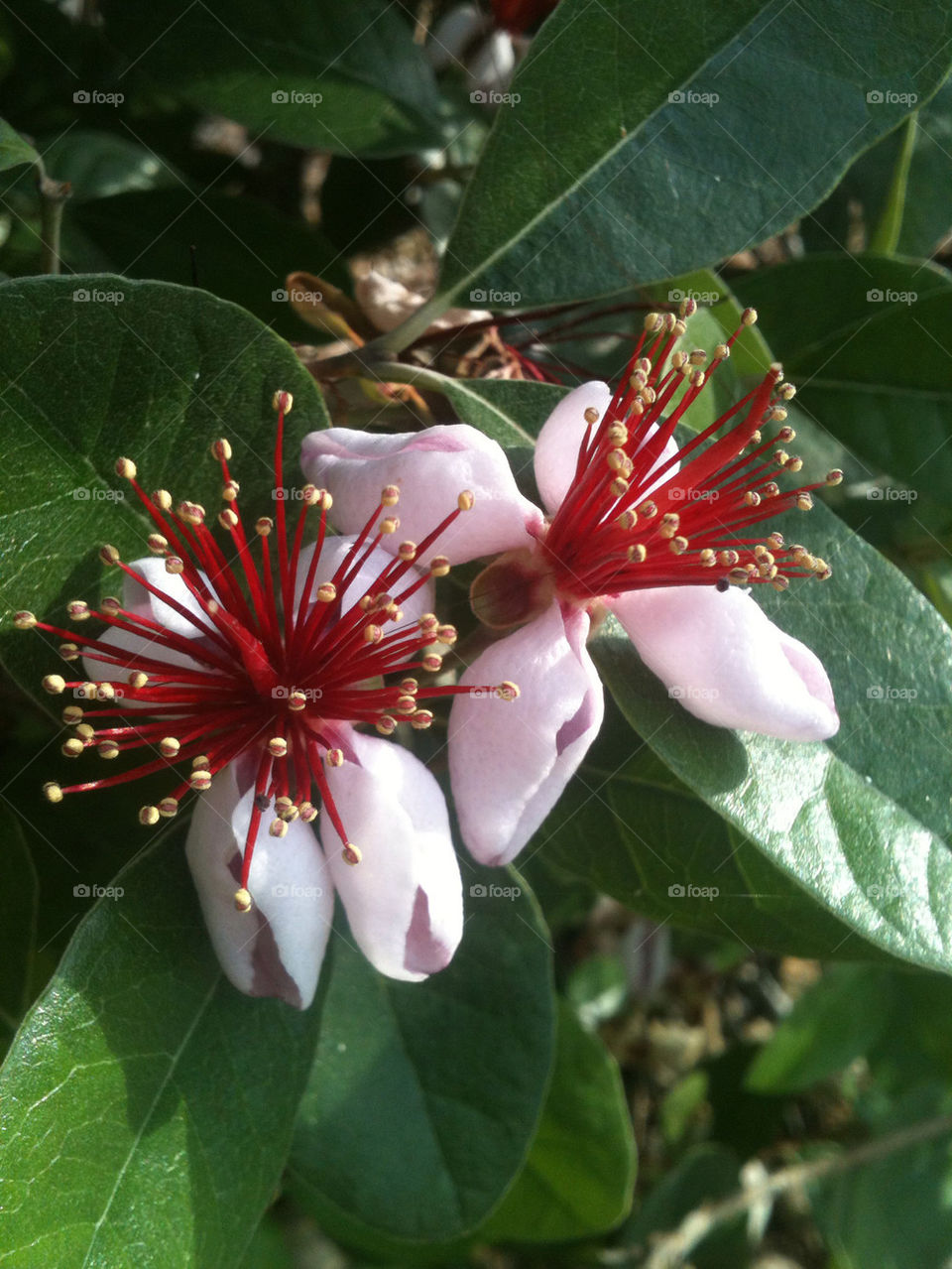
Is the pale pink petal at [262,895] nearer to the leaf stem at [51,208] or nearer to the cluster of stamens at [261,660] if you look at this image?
the cluster of stamens at [261,660]

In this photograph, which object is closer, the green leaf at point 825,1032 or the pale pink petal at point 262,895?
the pale pink petal at point 262,895

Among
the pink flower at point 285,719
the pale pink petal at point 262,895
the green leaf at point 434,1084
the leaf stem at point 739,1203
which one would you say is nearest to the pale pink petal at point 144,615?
the pink flower at point 285,719

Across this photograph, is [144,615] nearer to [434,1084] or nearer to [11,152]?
[11,152]

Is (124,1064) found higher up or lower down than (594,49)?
lower down

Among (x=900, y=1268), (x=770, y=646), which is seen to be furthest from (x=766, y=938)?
(x=900, y=1268)

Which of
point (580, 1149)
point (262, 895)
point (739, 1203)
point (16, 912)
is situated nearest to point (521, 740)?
point (262, 895)

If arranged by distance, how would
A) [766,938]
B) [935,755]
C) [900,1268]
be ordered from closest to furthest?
[935,755] → [766,938] → [900,1268]

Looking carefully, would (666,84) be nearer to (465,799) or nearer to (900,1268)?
(465,799)
